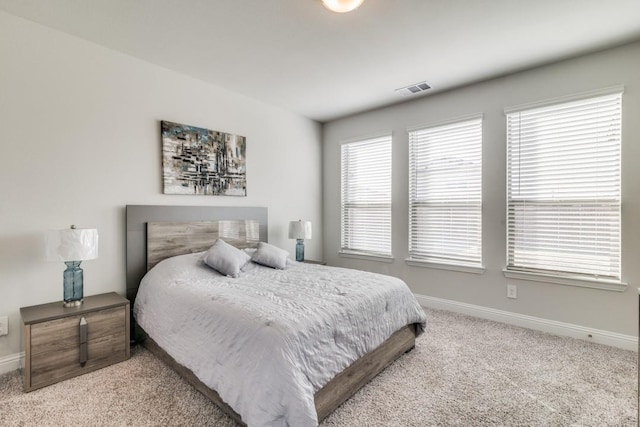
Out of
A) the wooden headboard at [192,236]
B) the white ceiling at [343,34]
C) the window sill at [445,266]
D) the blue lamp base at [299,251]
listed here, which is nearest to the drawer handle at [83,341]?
the wooden headboard at [192,236]

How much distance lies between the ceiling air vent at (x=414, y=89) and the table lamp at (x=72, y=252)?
3353 mm

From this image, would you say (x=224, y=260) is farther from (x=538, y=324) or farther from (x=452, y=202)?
(x=538, y=324)

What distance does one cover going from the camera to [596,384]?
2092 millimetres

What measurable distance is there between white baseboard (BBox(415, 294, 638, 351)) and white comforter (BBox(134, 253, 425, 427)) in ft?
3.74

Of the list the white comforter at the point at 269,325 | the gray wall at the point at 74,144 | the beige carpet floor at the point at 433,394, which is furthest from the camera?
the gray wall at the point at 74,144

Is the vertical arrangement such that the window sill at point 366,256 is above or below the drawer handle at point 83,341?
above

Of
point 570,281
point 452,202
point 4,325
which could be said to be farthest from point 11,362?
point 570,281

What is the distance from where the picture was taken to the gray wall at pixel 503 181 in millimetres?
2580

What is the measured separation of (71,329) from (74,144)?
4.78ft

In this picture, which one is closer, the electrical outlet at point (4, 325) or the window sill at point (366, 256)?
the electrical outlet at point (4, 325)

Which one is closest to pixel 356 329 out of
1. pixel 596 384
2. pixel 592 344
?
pixel 596 384

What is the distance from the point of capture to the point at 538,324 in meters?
3.01

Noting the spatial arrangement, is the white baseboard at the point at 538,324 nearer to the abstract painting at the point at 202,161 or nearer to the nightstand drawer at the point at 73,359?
the abstract painting at the point at 202,161

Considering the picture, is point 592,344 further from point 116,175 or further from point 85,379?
point 116,175
